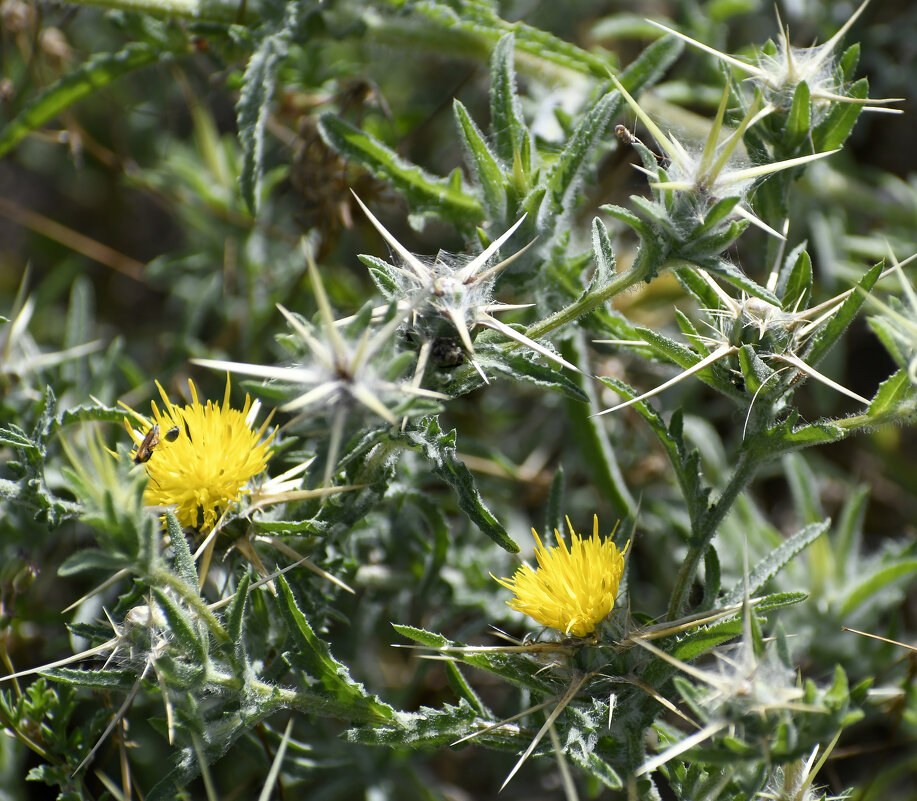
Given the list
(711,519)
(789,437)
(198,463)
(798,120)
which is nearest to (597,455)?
(711,519)

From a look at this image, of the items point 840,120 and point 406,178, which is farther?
point 406,178

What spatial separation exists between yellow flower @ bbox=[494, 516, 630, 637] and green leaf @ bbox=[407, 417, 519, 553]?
0.29 feet

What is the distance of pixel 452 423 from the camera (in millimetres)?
3283

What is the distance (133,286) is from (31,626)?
6.33ft

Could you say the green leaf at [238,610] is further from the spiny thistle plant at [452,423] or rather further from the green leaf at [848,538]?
the green leaf at [848,538]

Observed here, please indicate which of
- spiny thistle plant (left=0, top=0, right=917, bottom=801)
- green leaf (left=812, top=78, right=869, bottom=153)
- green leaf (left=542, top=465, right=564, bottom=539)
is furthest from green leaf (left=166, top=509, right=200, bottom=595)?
green leaf (left=812, top=78, right=869, bottom=153)

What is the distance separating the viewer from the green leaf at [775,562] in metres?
1.88

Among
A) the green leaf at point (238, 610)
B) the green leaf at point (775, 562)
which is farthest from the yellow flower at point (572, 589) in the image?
the green leaf at point (238, 610)

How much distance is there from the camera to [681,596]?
6.19ft

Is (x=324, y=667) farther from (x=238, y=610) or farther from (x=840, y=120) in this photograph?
(x=840, y=120)

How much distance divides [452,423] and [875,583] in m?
1.59

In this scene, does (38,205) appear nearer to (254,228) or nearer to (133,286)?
(133,286)

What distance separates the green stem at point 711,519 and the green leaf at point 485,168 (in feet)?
2.65

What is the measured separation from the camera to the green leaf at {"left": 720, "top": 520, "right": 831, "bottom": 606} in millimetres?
1880
